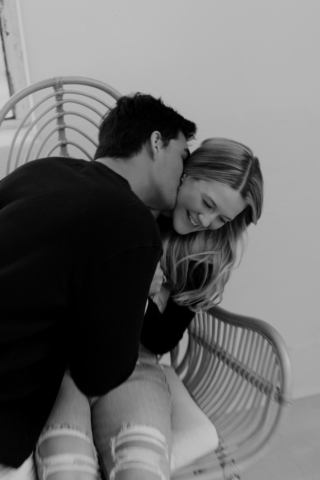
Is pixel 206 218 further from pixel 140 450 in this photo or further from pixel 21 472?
pixel 21 472

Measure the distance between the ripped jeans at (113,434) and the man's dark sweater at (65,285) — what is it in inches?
2.0

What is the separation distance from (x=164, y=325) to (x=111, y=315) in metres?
0.47

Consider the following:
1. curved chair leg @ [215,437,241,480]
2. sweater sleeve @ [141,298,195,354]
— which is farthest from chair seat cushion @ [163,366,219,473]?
sweater sleeve @ [141,298,195,354]

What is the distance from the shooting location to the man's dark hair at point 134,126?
108cm

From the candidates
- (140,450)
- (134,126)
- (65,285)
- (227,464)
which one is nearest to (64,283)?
(65,285)

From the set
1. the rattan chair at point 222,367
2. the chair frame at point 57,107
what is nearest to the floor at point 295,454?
the rattan chair at point 222,367

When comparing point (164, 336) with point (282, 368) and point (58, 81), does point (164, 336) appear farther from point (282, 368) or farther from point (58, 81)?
point (58, 81)

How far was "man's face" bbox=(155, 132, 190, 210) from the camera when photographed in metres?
1.11

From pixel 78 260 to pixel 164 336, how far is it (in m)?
0.55

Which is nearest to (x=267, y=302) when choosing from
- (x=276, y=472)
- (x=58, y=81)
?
(x=276, y=472)

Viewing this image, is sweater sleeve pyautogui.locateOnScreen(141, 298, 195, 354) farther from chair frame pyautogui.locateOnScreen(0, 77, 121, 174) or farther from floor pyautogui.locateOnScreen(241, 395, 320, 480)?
chair frame pyautogui.locateOnScreen(0, 77, 121, 174)

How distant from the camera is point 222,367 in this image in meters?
1.29

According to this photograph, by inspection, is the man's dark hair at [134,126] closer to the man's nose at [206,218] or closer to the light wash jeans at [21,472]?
the man's nose at [206,218]

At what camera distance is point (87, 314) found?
0.81m
